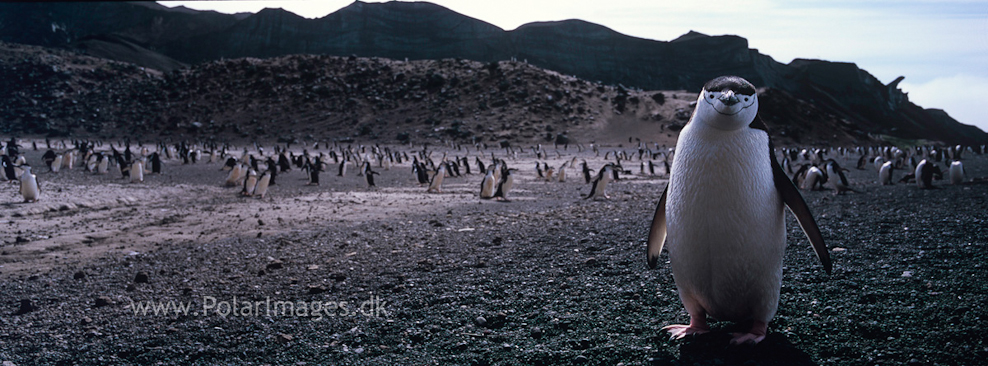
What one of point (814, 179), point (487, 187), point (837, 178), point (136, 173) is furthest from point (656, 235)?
point (136, 173)

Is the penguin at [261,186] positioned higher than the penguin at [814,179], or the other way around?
the penguin at [814,179]

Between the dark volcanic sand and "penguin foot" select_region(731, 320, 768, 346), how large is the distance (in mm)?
50

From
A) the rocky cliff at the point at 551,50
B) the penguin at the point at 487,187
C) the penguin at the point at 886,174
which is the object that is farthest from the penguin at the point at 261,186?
the rocky cliff at the point at 551,50

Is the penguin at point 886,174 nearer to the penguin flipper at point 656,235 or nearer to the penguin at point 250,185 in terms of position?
the penguin flipper at point 656,235

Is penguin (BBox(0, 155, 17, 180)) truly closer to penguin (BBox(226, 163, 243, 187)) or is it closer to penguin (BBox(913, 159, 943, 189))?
penguin (BBox(226, 163, 243, 187))

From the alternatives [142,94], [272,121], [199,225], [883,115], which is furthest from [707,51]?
[199,225]

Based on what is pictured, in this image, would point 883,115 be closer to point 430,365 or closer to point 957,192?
point 957,192

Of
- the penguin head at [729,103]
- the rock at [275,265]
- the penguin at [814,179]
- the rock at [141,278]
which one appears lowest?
the rock at [141,278]

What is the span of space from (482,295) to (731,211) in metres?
2.26

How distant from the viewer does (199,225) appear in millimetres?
9180

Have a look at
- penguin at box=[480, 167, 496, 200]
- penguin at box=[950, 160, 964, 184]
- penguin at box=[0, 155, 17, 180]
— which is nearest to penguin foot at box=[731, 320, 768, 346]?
penguin at box=[480, 167, 496, 200]

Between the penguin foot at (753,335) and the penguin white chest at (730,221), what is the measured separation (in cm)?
5

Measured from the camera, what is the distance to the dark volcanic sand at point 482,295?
295cm

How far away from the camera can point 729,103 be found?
8.44ft
